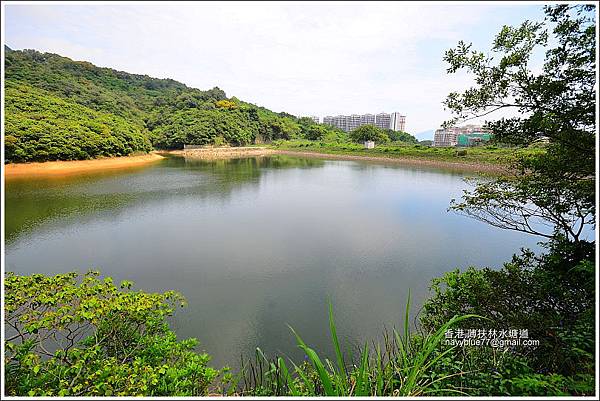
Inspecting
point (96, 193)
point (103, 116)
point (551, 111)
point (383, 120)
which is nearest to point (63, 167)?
point (96, 193)

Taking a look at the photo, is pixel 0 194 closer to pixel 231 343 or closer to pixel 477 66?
pixel 231 343

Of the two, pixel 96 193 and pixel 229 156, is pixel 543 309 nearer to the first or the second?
pixel 96 193

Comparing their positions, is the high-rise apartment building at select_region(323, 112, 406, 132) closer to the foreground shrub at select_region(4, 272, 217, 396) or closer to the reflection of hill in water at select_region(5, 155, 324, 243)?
the reflection of hill in water at select_region(5, 155, 324, 243)

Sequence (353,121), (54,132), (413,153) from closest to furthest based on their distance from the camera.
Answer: (54,132)
(413,153)
(353,121)

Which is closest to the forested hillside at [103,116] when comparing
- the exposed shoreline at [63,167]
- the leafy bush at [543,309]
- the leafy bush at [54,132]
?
the leafy bush at [54,132]

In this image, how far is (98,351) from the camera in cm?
227

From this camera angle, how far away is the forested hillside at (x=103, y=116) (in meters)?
15.2

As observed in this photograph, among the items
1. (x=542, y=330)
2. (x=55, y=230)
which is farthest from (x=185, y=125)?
(x=542, y=330)

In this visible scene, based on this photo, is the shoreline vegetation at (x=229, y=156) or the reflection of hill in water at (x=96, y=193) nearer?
the reflection of hill in water at (x=96, y=193)

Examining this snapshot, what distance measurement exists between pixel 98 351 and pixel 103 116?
2479cm

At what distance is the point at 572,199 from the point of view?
8.66ft

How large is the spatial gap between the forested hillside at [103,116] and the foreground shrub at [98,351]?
15101 millimetres

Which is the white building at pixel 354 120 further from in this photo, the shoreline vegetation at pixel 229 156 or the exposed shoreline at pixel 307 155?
the exposed shoreline at pixel 307 155

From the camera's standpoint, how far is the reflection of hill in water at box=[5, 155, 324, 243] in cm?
799
